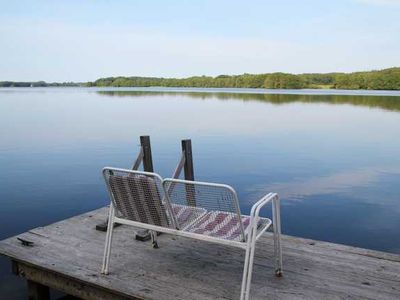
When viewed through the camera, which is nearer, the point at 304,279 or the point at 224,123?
the point at 304,279

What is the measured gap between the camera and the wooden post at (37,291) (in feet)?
15.3

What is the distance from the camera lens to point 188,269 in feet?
13.3

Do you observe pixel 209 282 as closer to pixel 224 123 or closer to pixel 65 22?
pixel 224 123

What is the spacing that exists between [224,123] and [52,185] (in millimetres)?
17395

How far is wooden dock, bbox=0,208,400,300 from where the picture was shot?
362 cm

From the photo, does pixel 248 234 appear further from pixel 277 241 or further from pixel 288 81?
pixel 288 81

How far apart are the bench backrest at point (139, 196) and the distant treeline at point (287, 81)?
88.6 metres

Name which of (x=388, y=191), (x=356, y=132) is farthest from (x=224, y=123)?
(x=388, y=191)

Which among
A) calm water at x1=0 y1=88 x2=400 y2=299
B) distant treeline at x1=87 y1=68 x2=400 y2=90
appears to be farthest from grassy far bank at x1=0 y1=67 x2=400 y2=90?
calm water at x1=0 y1=88 x2=400 y2=299

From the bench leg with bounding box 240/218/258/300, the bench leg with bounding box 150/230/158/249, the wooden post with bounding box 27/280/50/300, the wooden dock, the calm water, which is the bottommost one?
the calm water

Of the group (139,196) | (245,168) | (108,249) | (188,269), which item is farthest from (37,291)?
(245,168)

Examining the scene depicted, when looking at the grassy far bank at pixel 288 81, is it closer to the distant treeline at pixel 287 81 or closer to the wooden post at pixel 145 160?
the distant treeline at pixel 287 81

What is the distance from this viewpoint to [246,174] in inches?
487

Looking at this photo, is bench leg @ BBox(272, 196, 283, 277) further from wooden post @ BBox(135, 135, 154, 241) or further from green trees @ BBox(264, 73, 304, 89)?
green trees @ BBox(264, 73, 304, 89)
